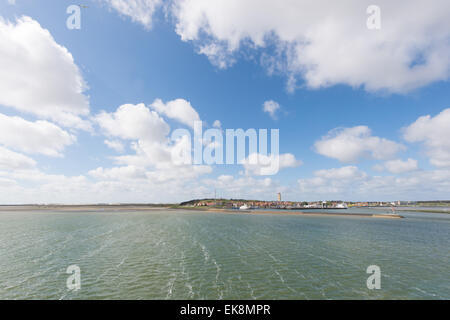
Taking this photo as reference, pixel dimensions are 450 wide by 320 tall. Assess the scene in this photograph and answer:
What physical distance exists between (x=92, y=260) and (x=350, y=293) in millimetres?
35279

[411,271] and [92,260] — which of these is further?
[92,260]

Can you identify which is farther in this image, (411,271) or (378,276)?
(411,271)

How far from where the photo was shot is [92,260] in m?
29.4

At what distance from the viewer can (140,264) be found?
2730cm
